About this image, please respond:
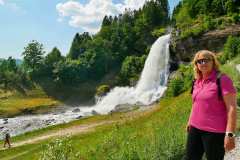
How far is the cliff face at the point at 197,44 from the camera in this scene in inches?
2886

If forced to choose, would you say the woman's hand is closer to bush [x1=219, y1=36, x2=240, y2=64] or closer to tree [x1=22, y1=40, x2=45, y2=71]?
bush [x1=219, y1=36, x2=240, y2=64]

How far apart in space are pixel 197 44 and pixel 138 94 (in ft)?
43.5

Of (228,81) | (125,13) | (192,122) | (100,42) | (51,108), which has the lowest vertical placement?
(51,108)

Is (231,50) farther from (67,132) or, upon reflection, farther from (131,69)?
(131,69)

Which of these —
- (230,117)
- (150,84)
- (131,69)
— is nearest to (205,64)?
(230,117)

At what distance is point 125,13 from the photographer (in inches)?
6107

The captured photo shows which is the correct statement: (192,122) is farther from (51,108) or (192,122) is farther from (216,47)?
(51,108)

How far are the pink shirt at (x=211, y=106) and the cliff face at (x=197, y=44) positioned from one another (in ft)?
217

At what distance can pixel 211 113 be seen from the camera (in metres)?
8.02

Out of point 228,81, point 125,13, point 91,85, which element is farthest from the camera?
point 125,13

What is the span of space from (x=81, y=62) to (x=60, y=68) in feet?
20.4

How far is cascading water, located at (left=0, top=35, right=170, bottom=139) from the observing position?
7319cm

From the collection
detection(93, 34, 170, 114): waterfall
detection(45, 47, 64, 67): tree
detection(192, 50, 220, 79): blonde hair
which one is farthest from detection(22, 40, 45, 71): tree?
detection(192, 50, 220, 79): blonde hair

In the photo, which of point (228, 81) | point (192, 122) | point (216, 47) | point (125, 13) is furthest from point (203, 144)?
point (125, 13)
